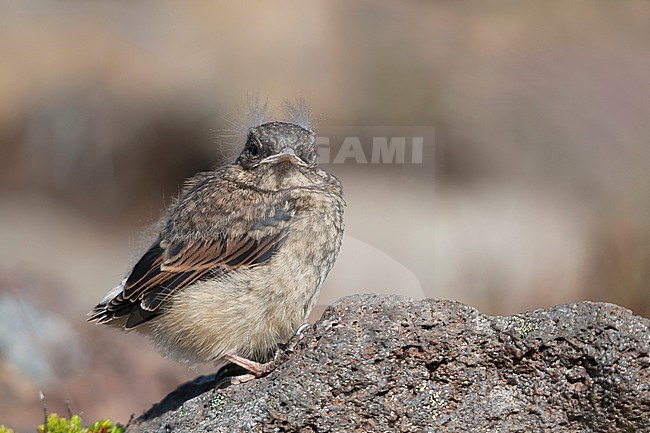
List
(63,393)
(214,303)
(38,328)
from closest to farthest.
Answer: (214,303)
(63,393)
(38,328)

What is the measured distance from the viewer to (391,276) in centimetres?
941

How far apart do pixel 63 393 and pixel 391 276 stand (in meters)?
3.73

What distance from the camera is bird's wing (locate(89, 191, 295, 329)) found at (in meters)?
4.75

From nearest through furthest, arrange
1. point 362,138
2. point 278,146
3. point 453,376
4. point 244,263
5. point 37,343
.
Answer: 1. point 453,376
2. point 244,263
3. point 278,146
4. point 37,343
5. point 362,138

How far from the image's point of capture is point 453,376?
390 centimetres

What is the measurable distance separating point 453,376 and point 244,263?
1.42 metres

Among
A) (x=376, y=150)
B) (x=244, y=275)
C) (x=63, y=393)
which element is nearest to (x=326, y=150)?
(x=376, y=150)

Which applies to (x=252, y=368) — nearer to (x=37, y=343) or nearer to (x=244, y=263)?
(x=244, y=263)

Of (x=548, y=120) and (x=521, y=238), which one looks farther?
(x=548, y=120)

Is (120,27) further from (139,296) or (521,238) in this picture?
(139,296)

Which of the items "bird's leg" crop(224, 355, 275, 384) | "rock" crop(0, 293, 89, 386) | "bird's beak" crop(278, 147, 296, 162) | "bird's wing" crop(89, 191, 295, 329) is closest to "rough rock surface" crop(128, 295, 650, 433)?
"bird's leg" crop(224, 355, 275, 384)

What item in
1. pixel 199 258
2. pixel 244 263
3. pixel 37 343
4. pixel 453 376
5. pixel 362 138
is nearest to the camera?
pixel 453 376

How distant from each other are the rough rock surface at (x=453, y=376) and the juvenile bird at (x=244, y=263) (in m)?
0.56

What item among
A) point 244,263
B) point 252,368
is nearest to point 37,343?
point 244,263
